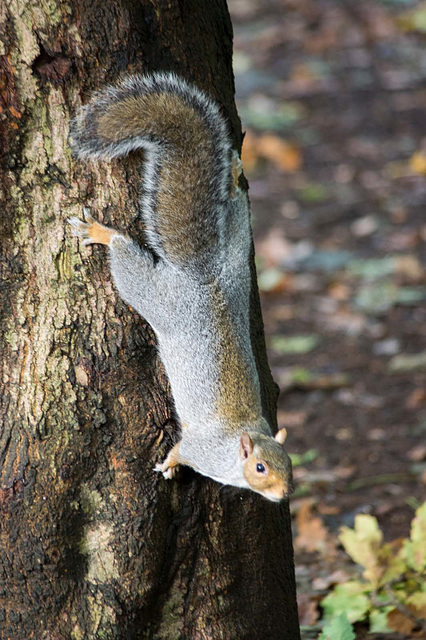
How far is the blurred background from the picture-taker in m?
3.87

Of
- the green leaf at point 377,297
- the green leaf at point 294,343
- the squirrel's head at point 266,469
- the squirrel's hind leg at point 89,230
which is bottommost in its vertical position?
the squirrel's head at point 266,469

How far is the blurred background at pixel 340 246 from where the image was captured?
387cm

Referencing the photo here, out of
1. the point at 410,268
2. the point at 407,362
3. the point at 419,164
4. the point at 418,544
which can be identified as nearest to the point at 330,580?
the point at 418,544

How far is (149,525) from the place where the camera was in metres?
2.21

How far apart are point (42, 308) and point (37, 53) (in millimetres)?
627

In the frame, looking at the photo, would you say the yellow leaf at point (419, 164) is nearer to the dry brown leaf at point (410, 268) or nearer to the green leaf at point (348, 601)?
the dry brown leaf at point (410, 268)

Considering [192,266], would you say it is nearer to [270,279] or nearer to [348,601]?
[348,601]

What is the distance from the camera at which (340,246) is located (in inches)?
246

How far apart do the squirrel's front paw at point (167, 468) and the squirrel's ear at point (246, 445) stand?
0.18 m

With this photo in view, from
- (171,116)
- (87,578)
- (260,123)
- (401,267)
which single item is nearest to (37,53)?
(171,116)

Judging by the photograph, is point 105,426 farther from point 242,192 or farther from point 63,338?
point 242,192

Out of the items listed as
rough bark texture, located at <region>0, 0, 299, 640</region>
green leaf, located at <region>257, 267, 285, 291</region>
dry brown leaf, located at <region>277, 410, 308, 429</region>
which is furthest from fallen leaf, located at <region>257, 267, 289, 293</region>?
rough bark texture, located at <region>0, 0, 299, 640</region>

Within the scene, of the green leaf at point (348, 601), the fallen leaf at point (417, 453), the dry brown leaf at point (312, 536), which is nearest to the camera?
the green leaf at point (348, 601)

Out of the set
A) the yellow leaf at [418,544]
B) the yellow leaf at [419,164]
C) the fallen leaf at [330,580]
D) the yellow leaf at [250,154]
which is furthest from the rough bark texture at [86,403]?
the yellow leaf at [250,154]
